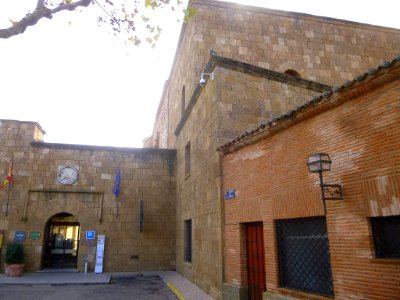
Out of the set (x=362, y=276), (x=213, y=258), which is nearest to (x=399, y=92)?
(x=362, y=276)

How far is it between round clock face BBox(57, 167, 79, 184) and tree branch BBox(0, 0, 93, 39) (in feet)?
31.8

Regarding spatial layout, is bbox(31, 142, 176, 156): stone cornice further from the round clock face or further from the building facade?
the building facade

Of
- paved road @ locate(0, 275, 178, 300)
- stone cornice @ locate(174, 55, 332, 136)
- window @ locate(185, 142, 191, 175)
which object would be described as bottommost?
paved road @ locate(0, 275, 178, 300)

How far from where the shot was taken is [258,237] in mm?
7270

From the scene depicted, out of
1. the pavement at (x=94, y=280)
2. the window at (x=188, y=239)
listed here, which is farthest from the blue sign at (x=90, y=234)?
the window at (x=188, y=239)

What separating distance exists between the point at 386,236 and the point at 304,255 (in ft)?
5.48

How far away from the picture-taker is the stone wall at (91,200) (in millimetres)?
13914

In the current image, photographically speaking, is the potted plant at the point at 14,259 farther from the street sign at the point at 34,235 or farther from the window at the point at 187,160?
the window at the point at 187,160

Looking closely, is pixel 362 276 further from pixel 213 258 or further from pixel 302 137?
pixel 213 258

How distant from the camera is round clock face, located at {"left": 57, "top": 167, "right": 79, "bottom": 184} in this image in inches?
570

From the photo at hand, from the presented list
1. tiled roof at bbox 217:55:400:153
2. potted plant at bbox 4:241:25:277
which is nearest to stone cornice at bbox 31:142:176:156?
potted plant at bbox 4:241:25:277

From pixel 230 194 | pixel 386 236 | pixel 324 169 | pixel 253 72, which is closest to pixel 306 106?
pixel 324 169

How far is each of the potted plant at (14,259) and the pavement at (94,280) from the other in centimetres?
24

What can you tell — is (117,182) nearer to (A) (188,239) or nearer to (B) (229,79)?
(A) (188,239)
